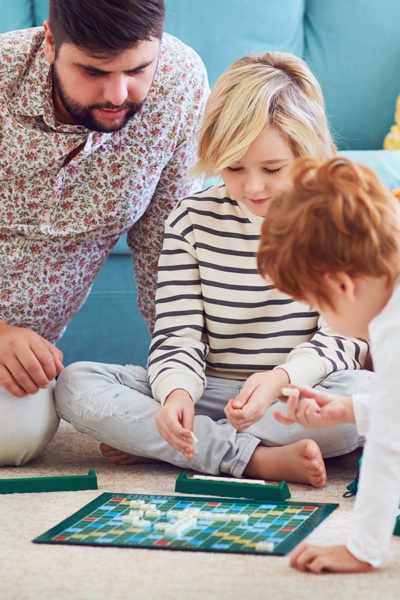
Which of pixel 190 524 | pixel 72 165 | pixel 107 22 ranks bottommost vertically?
pixel 190 524

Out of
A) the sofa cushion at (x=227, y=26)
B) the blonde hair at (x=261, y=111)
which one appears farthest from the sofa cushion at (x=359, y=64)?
the blonde hair at (x=261, y=111)

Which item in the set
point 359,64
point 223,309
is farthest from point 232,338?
point 359,64

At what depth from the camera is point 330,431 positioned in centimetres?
132

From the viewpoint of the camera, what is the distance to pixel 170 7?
216 centimetres

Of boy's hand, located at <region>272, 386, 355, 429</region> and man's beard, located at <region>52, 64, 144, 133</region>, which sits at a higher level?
man's beard, located at <region>52, 64, 144, 133</region>

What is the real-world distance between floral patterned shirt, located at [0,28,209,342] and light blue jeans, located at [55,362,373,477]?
0.23m

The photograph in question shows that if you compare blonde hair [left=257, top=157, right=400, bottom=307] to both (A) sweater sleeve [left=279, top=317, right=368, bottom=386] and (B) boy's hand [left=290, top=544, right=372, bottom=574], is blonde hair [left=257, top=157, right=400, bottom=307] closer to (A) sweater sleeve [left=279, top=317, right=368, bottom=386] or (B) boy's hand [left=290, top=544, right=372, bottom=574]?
(B) boy's hand [left=290, top=544, right=372, bottom=574]

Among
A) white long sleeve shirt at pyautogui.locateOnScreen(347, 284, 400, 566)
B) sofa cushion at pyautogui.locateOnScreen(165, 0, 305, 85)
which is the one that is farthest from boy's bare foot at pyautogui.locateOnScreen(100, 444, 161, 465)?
sofa cushion at pyautogui.locateOnScreen(165, 0, 305, 85)

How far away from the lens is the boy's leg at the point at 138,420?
4.38 feet

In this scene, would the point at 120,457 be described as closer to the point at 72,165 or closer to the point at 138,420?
the point at 138,420

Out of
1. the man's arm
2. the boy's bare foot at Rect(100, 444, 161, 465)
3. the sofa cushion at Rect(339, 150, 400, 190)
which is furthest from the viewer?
the sofa cushion at Rect(339, 150, 400, 190)

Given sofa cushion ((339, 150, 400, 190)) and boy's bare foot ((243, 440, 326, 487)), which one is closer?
boy's bare foot ((243, 440, 326, 487))

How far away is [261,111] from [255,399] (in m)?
0.43

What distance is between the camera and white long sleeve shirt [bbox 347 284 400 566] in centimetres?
87
